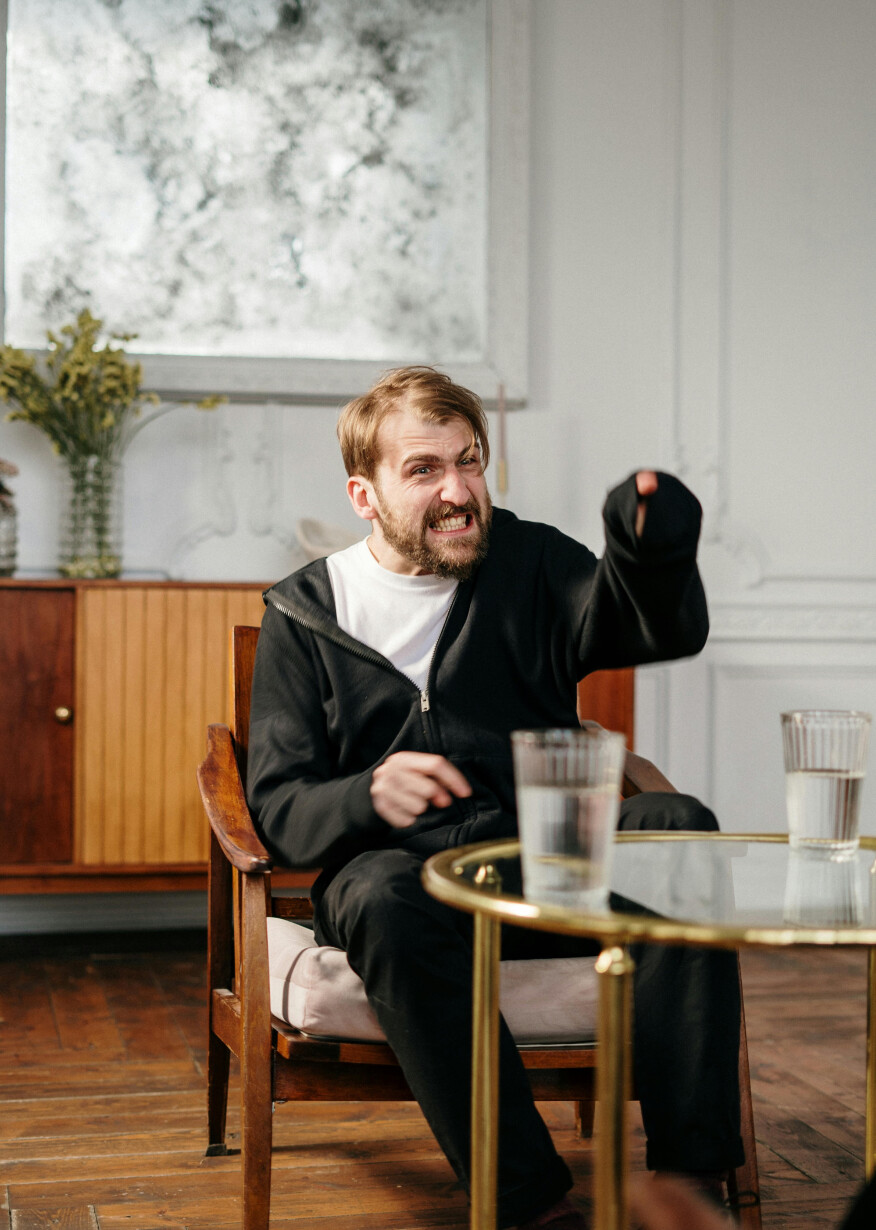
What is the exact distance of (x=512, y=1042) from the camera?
1453 millimetres

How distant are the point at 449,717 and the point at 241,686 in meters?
0.41

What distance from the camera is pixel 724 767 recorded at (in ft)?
12.2

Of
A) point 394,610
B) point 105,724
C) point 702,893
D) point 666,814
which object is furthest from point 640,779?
point 105,724

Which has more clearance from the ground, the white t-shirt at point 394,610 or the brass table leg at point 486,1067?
the white t-shirt at point 394,610

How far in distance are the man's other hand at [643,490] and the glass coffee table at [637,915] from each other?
0.37 m

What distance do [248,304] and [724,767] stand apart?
189 cm

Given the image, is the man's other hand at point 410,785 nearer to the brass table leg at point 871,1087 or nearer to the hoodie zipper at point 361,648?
the hoodie zipper at point 361,648

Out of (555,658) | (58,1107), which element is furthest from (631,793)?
(58,1107)

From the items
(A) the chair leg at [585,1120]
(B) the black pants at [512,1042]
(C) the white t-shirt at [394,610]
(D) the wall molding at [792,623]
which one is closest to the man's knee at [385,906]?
(B) the black pants at [512,1042]

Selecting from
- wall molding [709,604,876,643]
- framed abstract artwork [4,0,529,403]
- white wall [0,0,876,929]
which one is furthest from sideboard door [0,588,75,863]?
wall molding [709,604,876,643]

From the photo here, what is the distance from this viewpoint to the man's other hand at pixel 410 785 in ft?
4.57

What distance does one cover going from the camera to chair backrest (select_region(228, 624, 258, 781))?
2.00 metres

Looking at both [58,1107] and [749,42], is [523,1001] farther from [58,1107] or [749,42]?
[749,42]

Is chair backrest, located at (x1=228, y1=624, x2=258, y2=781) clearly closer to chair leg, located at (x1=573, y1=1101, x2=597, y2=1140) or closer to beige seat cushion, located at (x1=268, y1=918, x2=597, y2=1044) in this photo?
beige seat cushion, located at (x1=268, y1=918, x2=597, y2=1044)
